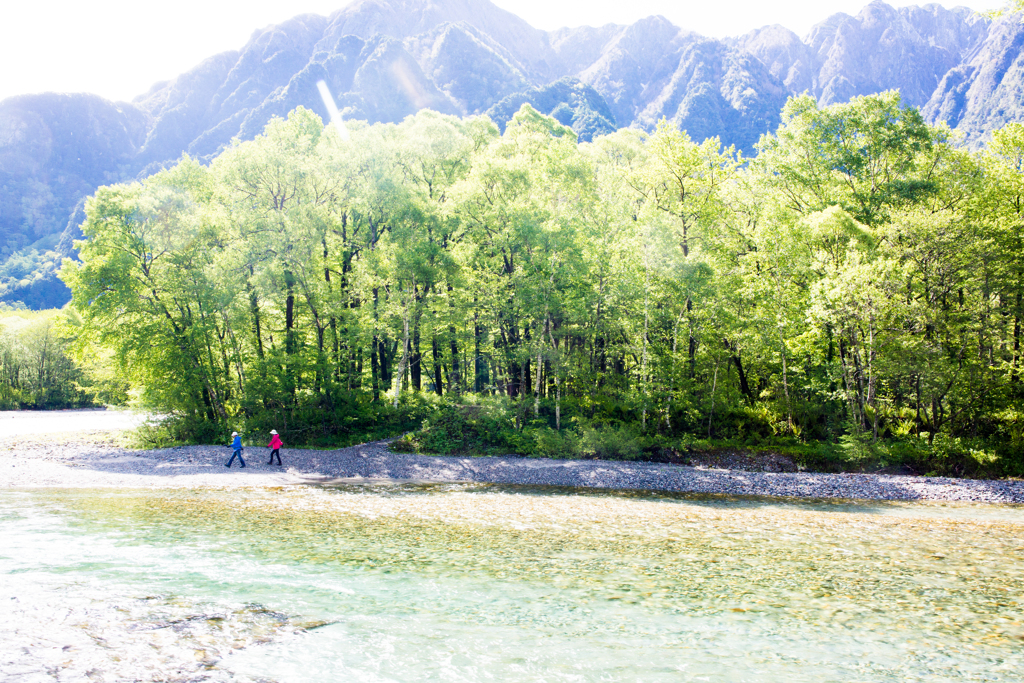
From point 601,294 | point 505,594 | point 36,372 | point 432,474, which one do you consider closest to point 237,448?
point 432,474

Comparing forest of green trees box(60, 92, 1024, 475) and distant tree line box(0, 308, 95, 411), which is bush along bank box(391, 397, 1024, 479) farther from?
distant tree line box(0, 308, 95, 411)

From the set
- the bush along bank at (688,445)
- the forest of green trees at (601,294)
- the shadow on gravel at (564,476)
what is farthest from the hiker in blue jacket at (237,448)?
the bush along bank at (688,445)

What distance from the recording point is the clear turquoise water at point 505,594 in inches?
310

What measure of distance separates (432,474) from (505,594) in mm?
14625

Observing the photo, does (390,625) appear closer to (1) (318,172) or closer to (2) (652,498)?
(2) (652,498)

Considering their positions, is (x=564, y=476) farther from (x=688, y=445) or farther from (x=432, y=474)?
(x=688, y=445)

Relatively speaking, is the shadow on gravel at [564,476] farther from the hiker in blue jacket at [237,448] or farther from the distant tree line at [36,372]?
the distant tree line at [36,372]

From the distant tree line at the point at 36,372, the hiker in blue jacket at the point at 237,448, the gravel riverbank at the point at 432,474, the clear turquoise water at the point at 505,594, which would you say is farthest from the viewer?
the distant tree line at the point at 36,372

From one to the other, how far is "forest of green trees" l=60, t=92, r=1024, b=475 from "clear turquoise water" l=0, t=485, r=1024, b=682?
930 cm

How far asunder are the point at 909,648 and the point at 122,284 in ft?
114

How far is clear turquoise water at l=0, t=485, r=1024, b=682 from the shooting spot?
7863 mm

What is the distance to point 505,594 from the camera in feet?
35.4

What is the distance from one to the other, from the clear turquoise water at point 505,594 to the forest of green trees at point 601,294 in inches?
366

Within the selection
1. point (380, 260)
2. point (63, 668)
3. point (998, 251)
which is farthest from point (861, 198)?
point (63, 668)
